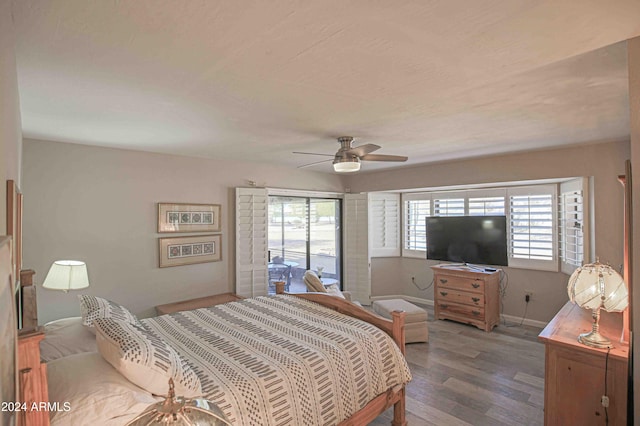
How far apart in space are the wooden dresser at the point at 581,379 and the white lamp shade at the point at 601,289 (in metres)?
0.26

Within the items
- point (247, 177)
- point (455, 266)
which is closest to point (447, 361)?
point (455, 266)

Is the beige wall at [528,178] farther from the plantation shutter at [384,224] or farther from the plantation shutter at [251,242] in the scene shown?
the plantation shutter at [251,242]

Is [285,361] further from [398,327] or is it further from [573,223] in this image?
[573,223]

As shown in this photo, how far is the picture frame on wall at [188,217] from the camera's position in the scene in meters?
4.20

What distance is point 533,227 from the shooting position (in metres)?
4.75

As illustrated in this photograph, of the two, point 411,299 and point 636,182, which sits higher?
point 636,182

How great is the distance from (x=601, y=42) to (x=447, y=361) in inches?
130

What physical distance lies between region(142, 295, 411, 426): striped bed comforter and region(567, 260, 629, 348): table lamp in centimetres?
130

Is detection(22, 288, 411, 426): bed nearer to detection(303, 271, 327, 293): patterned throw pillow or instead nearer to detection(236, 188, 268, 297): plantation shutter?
detection(303, 271, 327, 293): patterned throw pillow

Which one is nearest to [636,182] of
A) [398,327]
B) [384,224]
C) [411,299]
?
[398,327]

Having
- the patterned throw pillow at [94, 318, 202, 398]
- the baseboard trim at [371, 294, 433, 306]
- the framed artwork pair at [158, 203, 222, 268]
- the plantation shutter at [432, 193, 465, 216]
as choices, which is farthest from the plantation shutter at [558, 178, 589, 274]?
the framed artwork pair at [158, 203, 222, 268]

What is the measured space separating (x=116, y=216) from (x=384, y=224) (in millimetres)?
4400

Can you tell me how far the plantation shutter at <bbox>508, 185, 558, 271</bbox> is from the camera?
4594 mm

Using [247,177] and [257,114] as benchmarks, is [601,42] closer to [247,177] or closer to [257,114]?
[257,114]
